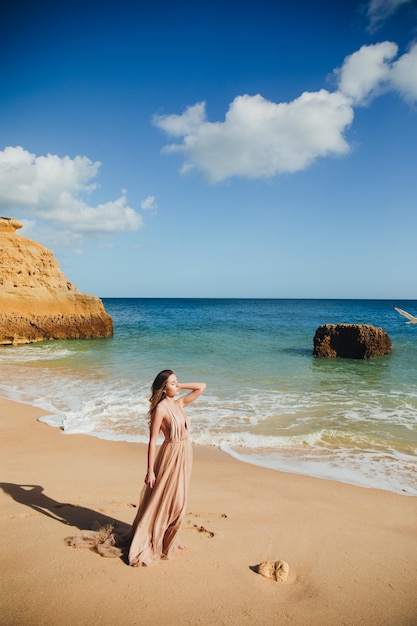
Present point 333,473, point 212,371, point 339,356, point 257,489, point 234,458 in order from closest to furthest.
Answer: point 257,489 → point 333,473 → point 234,458 → point 212,371 → point 339,356

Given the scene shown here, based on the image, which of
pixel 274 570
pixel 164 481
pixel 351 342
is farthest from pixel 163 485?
pixel 351 342

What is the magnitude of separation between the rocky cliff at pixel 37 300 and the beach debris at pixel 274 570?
74.1 ft

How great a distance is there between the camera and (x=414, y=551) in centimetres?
394

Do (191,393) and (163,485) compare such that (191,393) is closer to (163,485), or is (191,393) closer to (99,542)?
(163,485)

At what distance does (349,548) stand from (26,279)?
24.6 metres

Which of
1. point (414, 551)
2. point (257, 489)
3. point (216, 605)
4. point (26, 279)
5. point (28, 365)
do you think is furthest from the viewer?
point (26, 279)

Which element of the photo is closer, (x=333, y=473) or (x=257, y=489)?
(x=257, y=489)

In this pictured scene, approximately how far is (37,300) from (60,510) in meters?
22.0

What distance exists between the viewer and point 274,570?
11.2 ft

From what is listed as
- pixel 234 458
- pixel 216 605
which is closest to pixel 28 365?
pixel 234 458

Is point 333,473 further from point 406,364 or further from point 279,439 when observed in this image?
point 406,364

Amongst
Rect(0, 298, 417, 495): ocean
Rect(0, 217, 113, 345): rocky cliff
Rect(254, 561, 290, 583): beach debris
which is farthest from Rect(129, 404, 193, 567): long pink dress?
Rect(0, 217, 113, 345): rocky cliff

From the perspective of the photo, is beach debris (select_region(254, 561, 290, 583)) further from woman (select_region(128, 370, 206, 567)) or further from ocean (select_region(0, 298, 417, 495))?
ocean (select_region(0, 298, 417, 495))

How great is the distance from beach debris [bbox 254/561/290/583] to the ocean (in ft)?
8.79
